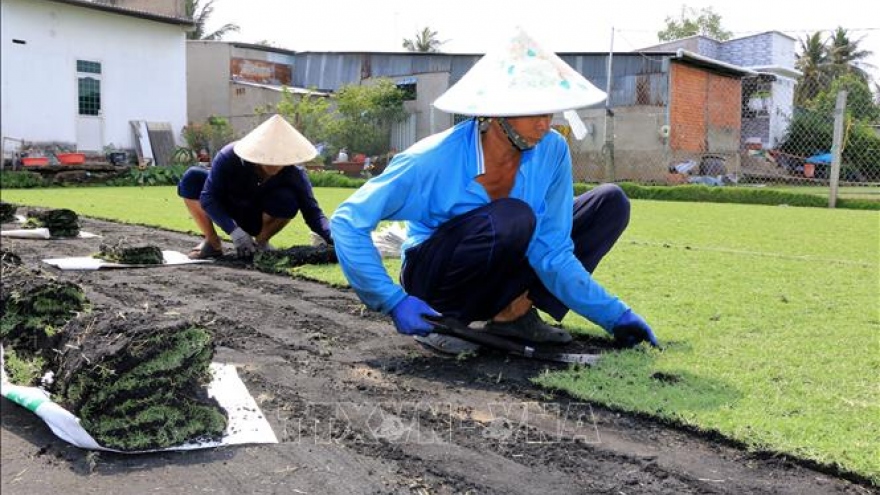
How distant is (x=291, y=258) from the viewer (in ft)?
17.9

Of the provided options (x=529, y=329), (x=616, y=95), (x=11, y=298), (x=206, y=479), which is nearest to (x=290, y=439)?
(x=206, y=479)

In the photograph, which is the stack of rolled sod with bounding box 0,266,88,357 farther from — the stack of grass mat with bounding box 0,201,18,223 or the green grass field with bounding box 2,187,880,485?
the green grass field with bounding box 2,187,880,485

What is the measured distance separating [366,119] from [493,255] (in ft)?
64.9

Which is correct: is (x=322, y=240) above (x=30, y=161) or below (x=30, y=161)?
below

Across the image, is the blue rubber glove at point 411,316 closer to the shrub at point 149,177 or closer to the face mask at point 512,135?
the face mask at point 512,135

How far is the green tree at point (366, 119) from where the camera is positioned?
22.1 meters

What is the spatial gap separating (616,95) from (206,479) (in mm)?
20236

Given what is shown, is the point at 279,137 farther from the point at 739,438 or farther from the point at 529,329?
the point at 739,438

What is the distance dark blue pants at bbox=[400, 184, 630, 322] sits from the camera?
2990 millimetres

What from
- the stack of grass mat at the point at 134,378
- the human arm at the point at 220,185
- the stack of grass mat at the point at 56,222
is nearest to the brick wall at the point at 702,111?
the stack of grass mat at the point at 56,222

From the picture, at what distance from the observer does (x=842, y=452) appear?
207cm

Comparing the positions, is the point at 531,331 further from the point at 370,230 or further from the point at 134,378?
the point at 134,378

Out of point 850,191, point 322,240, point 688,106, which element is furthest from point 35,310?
point 688,106

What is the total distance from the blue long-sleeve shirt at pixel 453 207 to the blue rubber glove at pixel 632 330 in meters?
0.03
